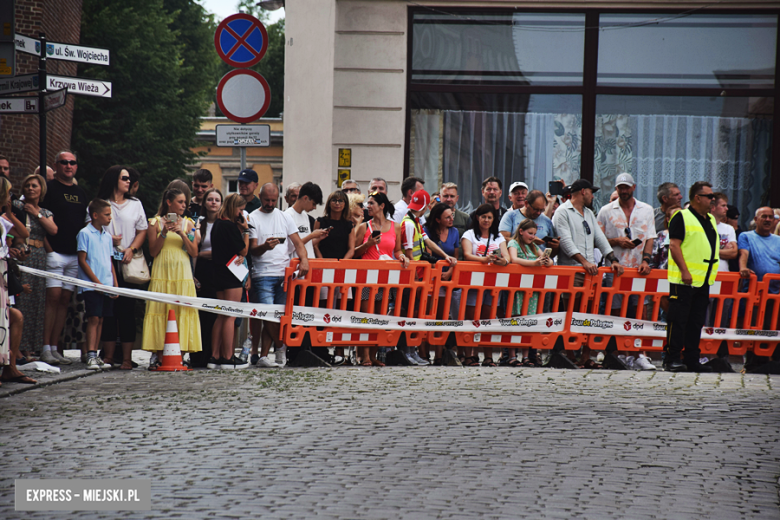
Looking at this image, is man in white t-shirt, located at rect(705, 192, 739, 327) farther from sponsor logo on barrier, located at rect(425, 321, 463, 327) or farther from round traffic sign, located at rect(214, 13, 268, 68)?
round traffic sign, located at rect(214, 13, 268, 68)

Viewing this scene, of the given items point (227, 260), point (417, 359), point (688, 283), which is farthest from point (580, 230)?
point (227, 260)

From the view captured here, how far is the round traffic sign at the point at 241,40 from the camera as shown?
38.0ft

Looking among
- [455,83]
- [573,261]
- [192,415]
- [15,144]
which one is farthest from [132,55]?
[192,415]

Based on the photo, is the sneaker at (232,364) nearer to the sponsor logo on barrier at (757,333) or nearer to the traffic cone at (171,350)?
the traffic cone at (171,350)

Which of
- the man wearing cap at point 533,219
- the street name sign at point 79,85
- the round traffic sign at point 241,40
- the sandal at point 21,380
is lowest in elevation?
the sandal at point 21,380

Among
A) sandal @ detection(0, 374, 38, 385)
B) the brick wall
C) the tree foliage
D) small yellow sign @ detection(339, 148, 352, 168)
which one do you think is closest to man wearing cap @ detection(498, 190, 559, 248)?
small yellow sign @ detection(339, 148, 352, 168)

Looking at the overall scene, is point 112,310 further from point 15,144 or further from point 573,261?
point 15,144

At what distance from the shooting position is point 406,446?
5.85m

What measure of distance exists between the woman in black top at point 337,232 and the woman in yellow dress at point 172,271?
142 cm

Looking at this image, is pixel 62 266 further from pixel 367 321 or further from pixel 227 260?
pixel 367 321

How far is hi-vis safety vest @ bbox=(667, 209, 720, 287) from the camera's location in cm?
1079

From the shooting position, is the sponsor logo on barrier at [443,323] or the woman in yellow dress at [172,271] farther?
the sponsor logo on barrier at [443,323]

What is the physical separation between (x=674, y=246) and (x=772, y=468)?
541 centimetres

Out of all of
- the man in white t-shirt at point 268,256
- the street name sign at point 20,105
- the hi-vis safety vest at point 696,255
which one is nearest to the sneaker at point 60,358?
the man in white t-shirt at point 268,256
